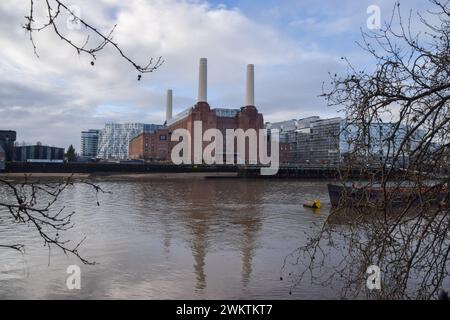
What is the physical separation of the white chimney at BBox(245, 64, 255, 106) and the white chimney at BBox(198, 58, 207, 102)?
13581 millimetres

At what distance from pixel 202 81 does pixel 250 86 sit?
16078mm

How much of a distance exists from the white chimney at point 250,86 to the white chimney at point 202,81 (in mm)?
13581

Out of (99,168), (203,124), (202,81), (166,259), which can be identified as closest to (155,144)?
(203,124)

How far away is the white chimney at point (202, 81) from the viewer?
408 feet

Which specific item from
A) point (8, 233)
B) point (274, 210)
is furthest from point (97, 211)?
point (274, 210)

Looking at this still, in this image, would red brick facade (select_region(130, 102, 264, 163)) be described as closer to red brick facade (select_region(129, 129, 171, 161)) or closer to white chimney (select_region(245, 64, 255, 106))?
red brick facade (select_region(129, 129, 171, 161))

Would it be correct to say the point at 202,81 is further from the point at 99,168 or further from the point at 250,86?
the point at 99,168

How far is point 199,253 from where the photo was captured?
17359mm

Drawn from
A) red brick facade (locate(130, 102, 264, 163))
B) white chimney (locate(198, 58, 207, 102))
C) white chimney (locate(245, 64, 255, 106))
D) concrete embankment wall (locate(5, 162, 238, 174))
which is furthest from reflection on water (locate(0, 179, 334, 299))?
red brick facade (locate(130, 102, 264, 163))

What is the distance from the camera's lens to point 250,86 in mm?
136500

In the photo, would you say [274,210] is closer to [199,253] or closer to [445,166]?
[199,253]

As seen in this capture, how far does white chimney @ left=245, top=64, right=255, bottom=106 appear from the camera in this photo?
130 metres
